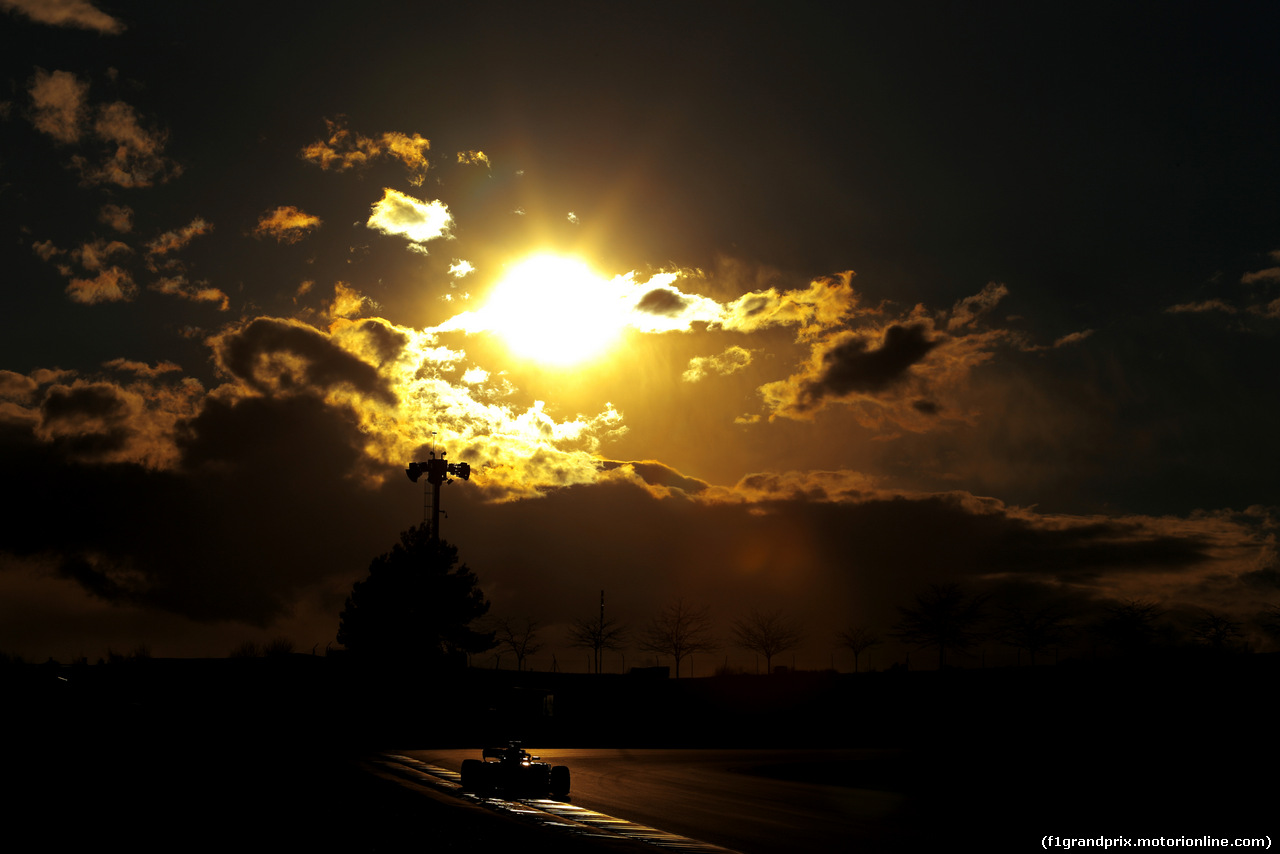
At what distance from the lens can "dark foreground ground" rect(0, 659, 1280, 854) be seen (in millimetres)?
18734

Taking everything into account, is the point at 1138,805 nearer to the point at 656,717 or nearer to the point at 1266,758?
the point at 1266,758

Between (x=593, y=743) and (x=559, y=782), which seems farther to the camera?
(x=593, y=743)

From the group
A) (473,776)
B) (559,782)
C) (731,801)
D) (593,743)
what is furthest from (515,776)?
(593,743)

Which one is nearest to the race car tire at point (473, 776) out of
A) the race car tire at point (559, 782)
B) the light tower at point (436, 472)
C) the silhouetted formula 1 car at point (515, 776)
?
the silhouetted formula 1 car at point (515, 776)

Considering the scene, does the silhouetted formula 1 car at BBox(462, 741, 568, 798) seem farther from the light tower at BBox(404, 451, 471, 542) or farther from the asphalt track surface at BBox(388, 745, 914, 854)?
the light tower at BBox(404, 451, 471, 542)

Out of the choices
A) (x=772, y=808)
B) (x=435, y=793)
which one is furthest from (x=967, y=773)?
(x=435, y=793)

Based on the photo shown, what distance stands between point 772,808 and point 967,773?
15879mm

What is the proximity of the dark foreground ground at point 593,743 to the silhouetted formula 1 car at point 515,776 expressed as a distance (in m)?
0.73

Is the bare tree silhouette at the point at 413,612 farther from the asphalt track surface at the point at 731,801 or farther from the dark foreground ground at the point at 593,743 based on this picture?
the asphalt track surface at the point at 731,801

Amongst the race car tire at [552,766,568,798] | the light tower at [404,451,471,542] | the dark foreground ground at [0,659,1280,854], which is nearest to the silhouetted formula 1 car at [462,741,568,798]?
the race car tire at [552,766,568,798]

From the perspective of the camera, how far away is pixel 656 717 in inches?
2643

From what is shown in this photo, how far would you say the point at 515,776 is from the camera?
22453 mm

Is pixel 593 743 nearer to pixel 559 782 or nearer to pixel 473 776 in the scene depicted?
pixel 473 776

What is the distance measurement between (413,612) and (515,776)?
5272 cm
